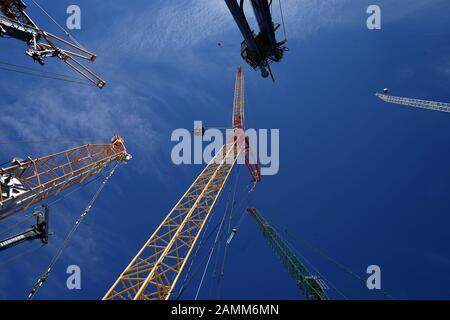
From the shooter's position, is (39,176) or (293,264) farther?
(293,264)

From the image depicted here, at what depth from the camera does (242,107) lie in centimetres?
4159

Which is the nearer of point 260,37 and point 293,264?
point 260,37

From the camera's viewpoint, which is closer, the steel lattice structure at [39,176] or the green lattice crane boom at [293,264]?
the steel lattice structure at [39,176]

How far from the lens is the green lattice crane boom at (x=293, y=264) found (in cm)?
3091

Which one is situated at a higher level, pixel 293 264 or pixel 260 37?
pixel 260 37

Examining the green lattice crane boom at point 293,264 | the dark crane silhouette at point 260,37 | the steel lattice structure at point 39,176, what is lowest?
the green lattice crane boom at point 293,264

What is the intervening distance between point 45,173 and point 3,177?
143 inches

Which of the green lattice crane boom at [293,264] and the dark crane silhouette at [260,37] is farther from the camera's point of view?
the green lattice crane boom at [293,264]

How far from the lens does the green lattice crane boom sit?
30906 millimetres

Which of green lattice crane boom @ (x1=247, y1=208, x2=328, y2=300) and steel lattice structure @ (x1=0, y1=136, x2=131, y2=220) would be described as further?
green lattice crane boom @ (x1=247, y1=208, x2=328, y2=300)

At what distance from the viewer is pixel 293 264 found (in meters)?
36.1

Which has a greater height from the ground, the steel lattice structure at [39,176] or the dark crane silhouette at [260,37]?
the dark crane silhouette at [260,37]
